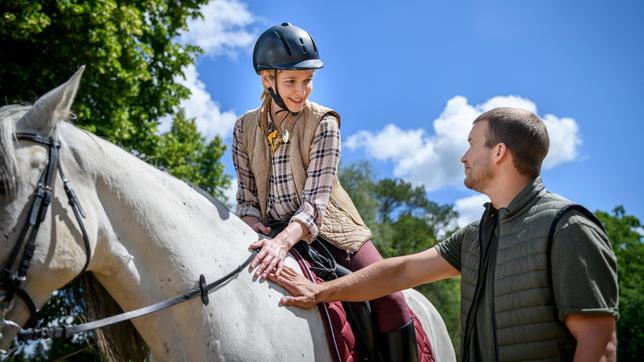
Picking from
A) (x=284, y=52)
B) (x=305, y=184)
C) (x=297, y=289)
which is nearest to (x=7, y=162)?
(x=297, y=289)

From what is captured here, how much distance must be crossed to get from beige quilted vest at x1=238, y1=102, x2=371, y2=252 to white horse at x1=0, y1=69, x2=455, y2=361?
29.2 inches

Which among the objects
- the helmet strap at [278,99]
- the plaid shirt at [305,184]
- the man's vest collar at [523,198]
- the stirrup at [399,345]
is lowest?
the stirrup at [399,345]

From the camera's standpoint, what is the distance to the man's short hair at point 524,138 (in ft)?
9.91

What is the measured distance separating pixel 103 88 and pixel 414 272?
10883 mm

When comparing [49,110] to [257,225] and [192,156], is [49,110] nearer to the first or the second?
[257,225]

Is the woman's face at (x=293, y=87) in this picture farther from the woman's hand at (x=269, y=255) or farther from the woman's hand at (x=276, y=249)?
the woman's hand at (x=269, y=255)

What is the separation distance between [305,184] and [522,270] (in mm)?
1496

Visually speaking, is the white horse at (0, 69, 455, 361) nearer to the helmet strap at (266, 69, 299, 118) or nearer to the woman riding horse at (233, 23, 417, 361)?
the woman riding horse at (233, 23, 417, 361)

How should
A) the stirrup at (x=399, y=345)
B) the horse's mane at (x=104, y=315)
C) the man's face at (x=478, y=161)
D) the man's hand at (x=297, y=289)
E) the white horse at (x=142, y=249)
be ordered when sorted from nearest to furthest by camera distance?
1. the white horse at (x=142, y=249)
2. the horse's mane at (x=104, y=315)
3. the man's face at (x=478, y=161)
4. the man's hand at (x=297, y=289)
5. the stirrup at (x=399, y=345)

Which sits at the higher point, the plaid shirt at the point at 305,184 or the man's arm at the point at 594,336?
the plaid shirt at the point at 305,184

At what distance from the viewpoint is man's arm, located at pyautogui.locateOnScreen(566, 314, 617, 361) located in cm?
257

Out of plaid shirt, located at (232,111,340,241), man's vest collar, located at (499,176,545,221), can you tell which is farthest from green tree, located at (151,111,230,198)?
man's vest collar, located at (499,176,545,221)

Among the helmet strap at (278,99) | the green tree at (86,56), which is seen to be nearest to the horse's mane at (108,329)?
the helmet strap at (278,99)

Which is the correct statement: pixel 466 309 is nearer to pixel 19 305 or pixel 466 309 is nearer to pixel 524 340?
pixel 524 340
